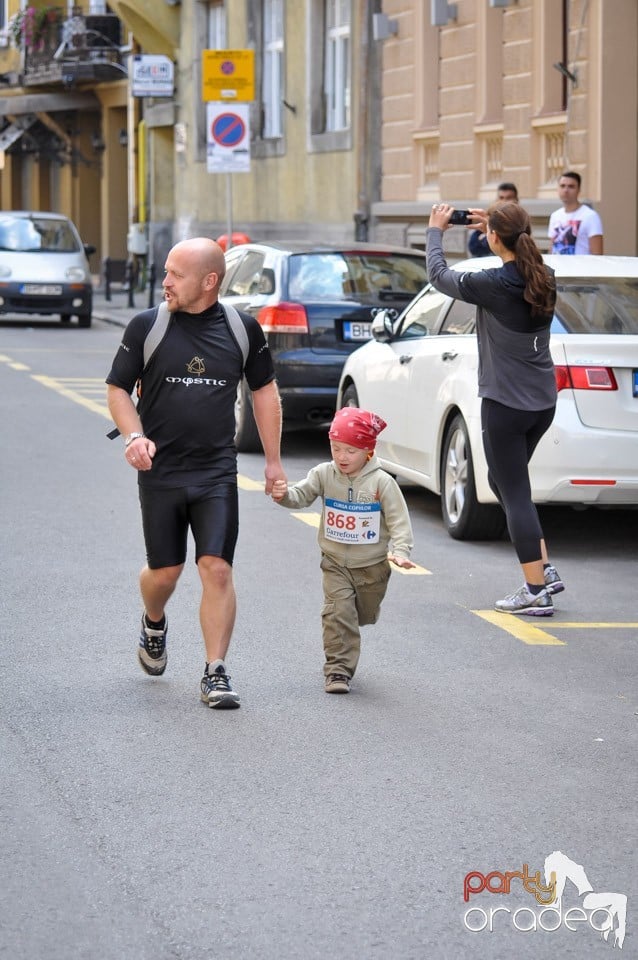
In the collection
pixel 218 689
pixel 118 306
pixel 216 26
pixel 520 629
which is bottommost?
pixel 520 629

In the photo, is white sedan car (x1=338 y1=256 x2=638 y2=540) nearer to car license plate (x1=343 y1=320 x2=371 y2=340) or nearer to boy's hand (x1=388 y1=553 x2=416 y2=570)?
car license plate (x1=343 y1=320 x2=371 y2=340)

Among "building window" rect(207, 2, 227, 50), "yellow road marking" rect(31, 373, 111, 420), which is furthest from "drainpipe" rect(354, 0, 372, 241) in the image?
"yellow road marking" rect(31, 373, 111, 420)

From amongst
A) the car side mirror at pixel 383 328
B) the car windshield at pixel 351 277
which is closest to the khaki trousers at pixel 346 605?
the car side mirror at pixel 383 328

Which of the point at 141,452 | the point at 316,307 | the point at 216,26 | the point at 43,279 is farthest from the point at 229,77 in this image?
the point at 141,452

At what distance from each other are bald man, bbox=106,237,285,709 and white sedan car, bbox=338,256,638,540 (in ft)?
10.7

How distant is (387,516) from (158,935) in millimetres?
2799

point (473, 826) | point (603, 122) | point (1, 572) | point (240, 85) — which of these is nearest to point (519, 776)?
point (473, 826)

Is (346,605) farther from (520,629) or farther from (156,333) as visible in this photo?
(520,629)

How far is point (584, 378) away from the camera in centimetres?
977

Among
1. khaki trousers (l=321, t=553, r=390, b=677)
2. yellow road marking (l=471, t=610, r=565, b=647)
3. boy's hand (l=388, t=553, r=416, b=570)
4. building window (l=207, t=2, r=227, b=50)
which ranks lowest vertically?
yellow road marking (l=471, t=610, r=565, b=647)

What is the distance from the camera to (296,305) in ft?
46.0

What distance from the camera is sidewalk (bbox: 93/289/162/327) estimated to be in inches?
1265

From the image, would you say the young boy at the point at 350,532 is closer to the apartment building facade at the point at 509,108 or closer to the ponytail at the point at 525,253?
the ponytail at the point at 525,253

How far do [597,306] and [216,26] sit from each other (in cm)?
2756
